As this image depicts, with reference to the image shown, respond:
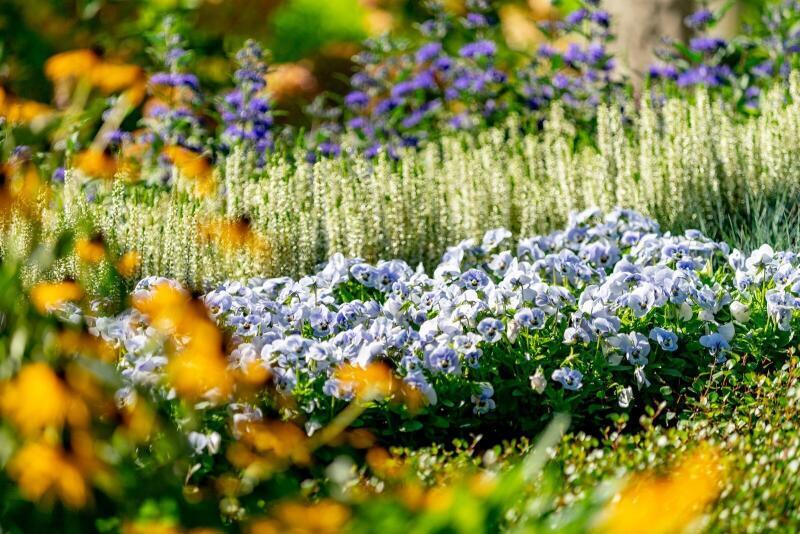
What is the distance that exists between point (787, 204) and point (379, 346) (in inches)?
110

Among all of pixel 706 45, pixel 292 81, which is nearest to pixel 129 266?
pixel 706 45

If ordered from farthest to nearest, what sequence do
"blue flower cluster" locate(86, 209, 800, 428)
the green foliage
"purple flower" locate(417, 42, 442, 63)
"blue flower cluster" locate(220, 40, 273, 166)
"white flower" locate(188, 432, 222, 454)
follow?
the green foliage < "purple flower" locate(417, 42, 442, 63) < "blue flower cluster" locate(220, 40, 273, 166) < "blue flower cluster" locate(86, 209, 800, 428) < "white flower" locate(188, 432, 222, 454)

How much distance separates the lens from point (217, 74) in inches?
336

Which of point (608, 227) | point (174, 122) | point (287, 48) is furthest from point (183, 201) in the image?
point (287, 48)

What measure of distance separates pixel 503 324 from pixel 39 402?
180 cm

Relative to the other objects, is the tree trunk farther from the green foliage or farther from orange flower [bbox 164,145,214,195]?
orange flower [bbox 164,145,214,195]

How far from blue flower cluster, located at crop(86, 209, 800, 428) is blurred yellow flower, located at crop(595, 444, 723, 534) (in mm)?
681

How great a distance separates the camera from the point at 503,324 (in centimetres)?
319

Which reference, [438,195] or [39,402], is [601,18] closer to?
[438,195]

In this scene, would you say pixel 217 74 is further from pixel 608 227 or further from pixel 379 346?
pixel 379 346

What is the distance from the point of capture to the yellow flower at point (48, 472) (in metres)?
1.65

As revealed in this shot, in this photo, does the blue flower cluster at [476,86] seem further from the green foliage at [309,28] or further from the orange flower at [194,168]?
the green foliage at [309,28]

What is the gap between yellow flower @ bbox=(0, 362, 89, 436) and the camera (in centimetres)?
164

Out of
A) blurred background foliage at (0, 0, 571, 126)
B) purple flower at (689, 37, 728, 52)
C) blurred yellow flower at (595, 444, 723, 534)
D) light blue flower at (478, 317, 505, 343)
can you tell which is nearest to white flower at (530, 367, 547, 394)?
light blue flower at (478, 317, 505, 343)
